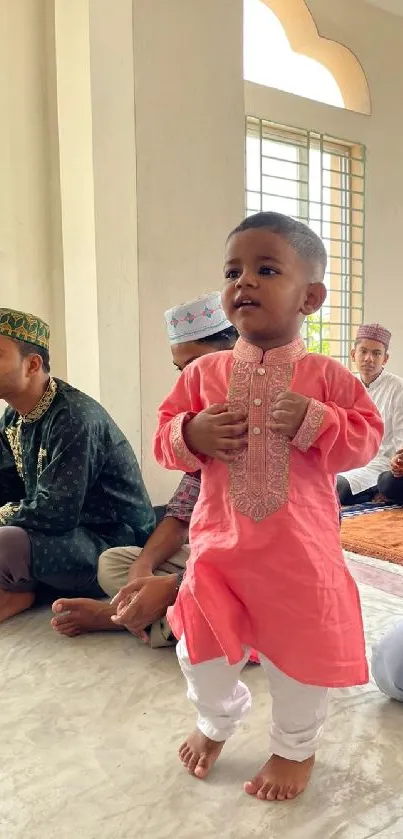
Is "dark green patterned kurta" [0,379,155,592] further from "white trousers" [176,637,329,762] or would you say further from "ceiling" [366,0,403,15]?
"ceiling" [366,0,403,15]

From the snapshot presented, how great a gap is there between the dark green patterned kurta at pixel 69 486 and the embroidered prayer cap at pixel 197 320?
483 mm

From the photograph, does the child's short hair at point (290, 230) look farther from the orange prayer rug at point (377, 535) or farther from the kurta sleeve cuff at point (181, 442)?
the orange prayer rug at point (377, 535)

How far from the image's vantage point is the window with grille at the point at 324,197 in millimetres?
4625

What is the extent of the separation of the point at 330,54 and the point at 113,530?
160 inches

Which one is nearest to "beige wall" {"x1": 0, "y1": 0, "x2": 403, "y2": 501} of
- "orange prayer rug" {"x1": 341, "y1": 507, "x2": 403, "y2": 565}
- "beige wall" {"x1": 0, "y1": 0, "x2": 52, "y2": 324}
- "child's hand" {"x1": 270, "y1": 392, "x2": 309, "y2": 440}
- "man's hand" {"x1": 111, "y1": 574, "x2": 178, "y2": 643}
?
"beige wall" {"x1": 0, "y1": 0, "x2": 52, "y2": 324}

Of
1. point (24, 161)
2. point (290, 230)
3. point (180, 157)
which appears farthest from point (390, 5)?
point (290, 230)

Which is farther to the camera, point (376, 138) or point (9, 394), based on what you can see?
point (376, 138)

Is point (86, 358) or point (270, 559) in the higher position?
point (86, 358)

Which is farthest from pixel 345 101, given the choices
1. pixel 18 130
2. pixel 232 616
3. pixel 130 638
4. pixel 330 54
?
pixel 232 616

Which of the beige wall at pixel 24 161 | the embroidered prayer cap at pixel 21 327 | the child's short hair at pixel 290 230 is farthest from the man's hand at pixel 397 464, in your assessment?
the child's short hair at pixel 290 230

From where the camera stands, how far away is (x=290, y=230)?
3.94ft

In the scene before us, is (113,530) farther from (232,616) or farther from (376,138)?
(376,138)

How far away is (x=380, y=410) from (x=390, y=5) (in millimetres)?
3064

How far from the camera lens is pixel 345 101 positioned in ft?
16.7
